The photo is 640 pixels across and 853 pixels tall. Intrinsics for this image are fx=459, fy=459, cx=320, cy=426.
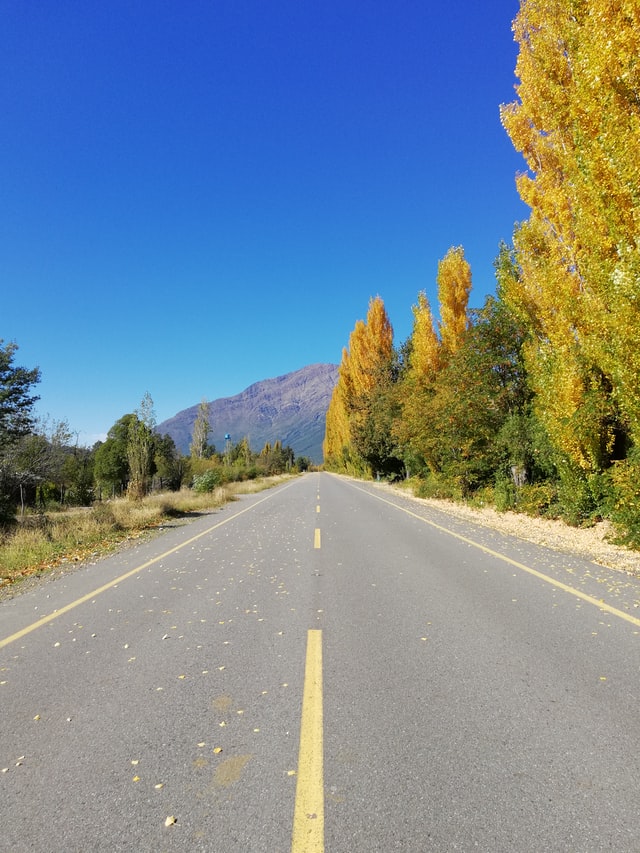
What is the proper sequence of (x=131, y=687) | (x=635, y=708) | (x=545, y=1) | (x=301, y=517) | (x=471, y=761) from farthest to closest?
(x=301, y=517), (x=545, y=1), (x=131, y=687), (x=635, y=708), (x=471, y=761)

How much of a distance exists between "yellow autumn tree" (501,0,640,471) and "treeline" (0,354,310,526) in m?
15.6

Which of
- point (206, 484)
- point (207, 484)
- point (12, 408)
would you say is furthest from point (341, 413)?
point (12, 408)

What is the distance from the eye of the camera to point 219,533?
1270 cm

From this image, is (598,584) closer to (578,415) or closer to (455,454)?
(578,415)

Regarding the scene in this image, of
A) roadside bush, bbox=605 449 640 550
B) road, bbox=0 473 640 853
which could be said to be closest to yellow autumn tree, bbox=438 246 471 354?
roadside bush, bbox=605 449 640 550

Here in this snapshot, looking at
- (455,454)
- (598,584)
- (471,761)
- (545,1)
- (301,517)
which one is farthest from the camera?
(455,454)

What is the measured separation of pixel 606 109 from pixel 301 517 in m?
13.4

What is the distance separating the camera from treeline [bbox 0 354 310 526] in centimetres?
1889

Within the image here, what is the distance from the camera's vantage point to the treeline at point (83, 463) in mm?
18891

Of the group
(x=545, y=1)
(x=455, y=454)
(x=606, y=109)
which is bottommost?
(x=455, y=454)

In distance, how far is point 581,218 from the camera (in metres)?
9.90

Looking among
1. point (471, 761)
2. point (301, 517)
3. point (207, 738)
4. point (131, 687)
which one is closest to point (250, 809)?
point (207, 738)

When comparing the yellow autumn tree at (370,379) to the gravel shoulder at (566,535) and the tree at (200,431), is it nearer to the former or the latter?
the tree at (200,431)

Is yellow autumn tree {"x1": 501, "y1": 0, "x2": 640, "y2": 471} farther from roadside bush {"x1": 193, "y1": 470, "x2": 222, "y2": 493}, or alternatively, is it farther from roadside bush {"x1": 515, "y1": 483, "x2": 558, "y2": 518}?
roadside bush {"x1": 193, "y1": 470, "x2": 222, "y2": 493}
